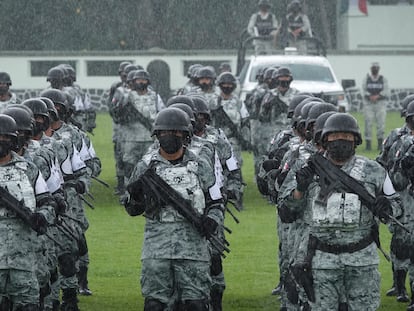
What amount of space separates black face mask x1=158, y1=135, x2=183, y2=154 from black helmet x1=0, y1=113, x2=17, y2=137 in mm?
1175

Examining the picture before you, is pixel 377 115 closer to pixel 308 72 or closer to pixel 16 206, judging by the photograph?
pixel 308 72

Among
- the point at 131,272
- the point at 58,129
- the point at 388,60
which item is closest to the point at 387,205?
the point at 58,129

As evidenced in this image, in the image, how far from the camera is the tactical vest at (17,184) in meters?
11.5

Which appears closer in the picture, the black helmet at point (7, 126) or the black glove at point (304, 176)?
the black glove at point (304, 176)

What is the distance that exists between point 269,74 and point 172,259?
13.0 m

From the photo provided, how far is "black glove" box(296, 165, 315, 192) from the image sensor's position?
11.0 metres

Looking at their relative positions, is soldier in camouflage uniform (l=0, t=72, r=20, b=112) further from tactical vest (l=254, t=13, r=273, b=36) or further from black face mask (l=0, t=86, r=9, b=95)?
tactical vest (l=254, t=13, r=273, b=36)

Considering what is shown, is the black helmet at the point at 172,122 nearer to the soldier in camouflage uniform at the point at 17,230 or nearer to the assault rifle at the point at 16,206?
the soldier in camouflage uniform at the point at 17,230

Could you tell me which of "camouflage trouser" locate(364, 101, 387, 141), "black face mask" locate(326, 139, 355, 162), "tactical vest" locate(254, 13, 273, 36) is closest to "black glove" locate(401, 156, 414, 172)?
"black face mask" locate(326, 139, 355, 162)

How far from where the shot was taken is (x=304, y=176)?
10961mm

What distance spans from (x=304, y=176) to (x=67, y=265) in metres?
4.20

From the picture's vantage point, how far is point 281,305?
A: 14.6 meters

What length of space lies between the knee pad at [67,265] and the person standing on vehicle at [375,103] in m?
19.9

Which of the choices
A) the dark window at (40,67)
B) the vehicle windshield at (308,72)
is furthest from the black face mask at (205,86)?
the dark window at (40,67)
